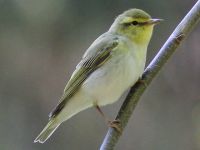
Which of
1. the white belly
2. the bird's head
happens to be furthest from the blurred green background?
the white belly

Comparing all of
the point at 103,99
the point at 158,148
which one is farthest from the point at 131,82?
the point at 158,148

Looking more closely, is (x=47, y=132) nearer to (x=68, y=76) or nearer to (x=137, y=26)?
(x=137, y=26)

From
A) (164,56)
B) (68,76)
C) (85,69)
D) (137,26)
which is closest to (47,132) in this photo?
(85,69)

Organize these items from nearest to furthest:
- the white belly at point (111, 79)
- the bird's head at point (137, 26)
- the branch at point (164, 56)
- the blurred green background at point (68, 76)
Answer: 1. the branch at point (164, 56)
2. the white belly at point (111, 79)
3. the bird's head at point (137, 26)
4. the blurred green background at point (68, 76)

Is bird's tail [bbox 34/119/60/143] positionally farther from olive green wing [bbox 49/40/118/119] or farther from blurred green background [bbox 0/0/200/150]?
blurred green background [bbox 0/0/200/150]

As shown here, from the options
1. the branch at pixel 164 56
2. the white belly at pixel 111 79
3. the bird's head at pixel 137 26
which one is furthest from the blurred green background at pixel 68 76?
the branch at pixel 164 56

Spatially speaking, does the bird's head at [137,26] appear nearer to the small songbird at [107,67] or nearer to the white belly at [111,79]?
the small songbird at [107,67]
